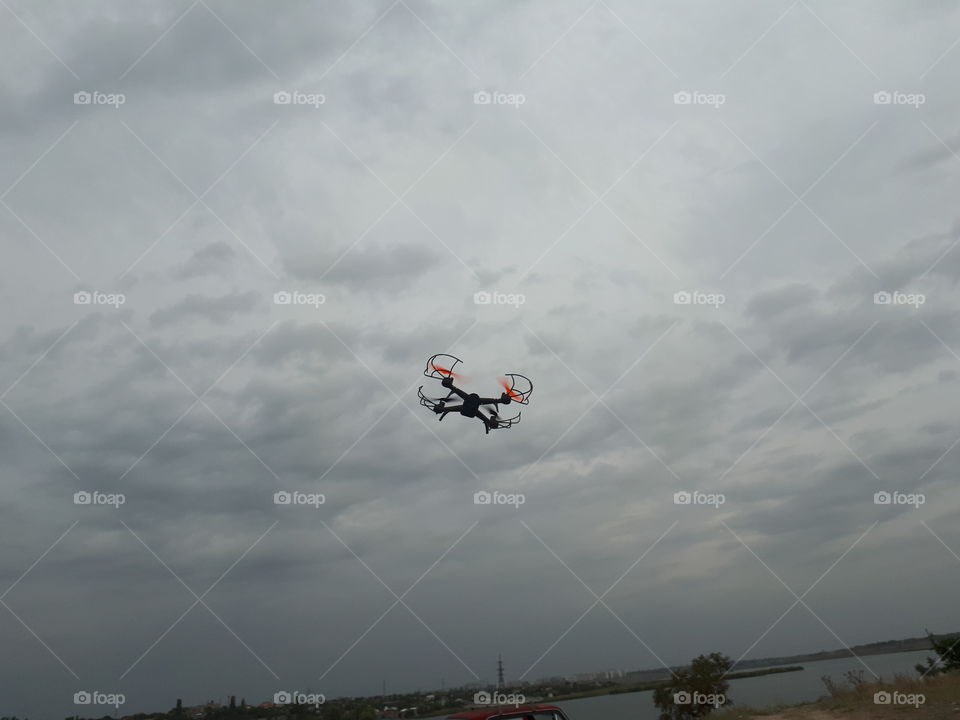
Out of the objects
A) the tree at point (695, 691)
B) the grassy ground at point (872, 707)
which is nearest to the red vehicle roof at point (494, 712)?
the grassy ground at point (872, 707)

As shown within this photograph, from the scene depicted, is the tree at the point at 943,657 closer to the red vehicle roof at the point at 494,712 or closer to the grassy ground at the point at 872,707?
the grassy ground at the point at 872,707

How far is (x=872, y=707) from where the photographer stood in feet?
61.1

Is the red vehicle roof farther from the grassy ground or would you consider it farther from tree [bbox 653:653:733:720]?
tree [bbox 653:653:733:720]

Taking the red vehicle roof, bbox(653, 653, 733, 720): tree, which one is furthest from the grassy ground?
the red vehicle roof

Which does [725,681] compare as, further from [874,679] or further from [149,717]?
[149,717]

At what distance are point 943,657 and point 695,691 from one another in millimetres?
8451

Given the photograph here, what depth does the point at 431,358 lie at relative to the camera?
56.3 feet

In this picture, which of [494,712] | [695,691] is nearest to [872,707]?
[695,691]

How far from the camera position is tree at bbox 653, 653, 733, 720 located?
2600 centimetres

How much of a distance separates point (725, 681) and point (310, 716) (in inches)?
596

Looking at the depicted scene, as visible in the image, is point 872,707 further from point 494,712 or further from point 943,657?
point 494,712

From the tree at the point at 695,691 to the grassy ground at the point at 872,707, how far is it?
3.34m

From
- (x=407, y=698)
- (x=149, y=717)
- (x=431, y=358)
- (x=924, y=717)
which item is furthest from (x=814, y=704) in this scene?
(x=149, y=717)

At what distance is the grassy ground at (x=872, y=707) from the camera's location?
1706 cm
